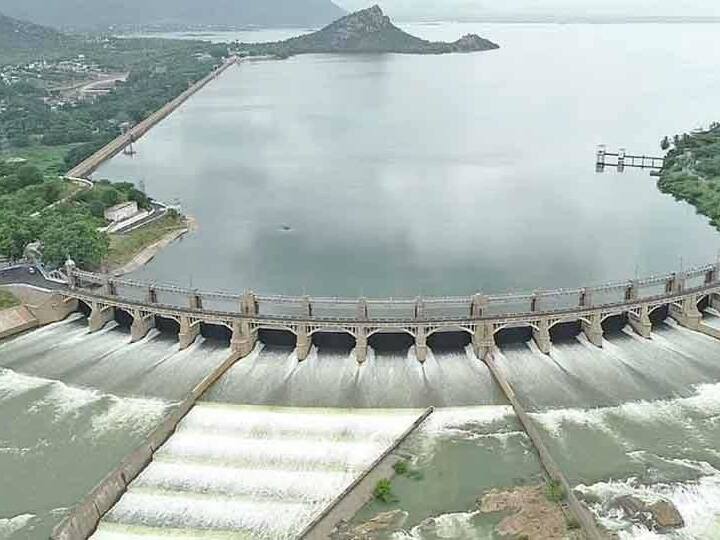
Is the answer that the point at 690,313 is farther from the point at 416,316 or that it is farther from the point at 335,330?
the point at 335,330

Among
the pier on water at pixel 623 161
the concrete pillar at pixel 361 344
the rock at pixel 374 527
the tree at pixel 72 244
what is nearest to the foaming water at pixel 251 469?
the rock at pixel 374 527

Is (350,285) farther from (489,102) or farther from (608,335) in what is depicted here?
(489,102)

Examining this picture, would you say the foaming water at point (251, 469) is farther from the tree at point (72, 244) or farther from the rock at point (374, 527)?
the tree at point (72, 244)

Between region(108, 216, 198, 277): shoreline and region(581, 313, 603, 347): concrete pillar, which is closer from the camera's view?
region(581, 313, 603, 347): concrete pillar

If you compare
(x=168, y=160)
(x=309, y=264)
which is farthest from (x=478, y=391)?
(x=168, y=160)

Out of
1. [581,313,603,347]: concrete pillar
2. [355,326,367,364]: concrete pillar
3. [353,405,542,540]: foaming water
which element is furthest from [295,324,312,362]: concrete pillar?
[581,313,603,347]: concrete pillar

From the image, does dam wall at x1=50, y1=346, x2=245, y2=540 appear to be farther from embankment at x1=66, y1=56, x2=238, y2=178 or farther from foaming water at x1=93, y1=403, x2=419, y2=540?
embankment at x1=66, y1=56, x2=238, y2=178

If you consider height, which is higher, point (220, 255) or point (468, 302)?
point (468, 302)
